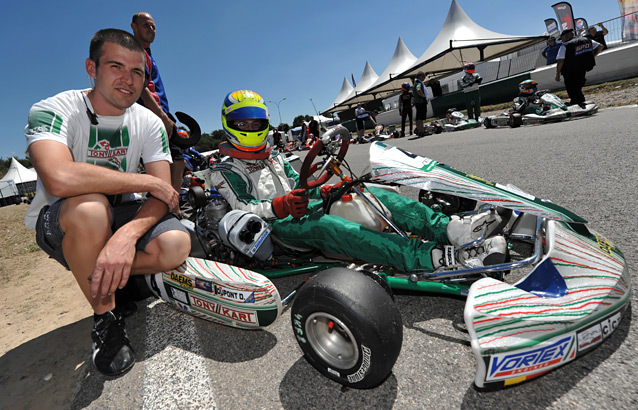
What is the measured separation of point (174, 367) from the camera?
68.3 inches

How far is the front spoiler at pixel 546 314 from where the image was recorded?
1.15 m

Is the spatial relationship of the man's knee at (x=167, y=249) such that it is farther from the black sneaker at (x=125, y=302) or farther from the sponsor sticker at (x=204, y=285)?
the black sneaker at (x=125, y=302)

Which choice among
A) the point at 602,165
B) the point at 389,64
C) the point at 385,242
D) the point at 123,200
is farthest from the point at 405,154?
the point at 389,64

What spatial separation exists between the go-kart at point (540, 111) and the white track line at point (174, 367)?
27.8 feet

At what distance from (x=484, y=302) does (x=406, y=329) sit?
566 mm

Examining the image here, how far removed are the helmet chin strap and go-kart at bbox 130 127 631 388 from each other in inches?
23.5

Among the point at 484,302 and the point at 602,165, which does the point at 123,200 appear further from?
the point at 602,165

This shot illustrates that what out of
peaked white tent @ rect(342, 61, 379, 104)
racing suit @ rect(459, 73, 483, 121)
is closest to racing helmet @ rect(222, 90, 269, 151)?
racing suit @ rect(459, 73, 483, 121)

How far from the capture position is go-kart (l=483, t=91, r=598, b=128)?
24.5ft

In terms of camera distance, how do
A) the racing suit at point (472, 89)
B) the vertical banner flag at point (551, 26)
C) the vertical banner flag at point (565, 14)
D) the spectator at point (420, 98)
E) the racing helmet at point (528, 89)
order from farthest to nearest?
the vertical banner flag at point (551, 26)
the vertical banner flag at point (565, 14)
the spectator at point (420, 98)
the racing suit at point (472, 89)
the racing helmet at point (528, 89)

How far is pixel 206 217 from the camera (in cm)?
232

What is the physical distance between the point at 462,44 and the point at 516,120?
20.6m

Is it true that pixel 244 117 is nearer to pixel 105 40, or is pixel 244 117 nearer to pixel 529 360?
pixel 105 40

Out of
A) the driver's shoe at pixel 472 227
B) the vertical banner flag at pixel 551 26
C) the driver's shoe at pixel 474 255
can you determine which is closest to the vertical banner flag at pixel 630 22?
the vertical banner flag at pixel 551 26
